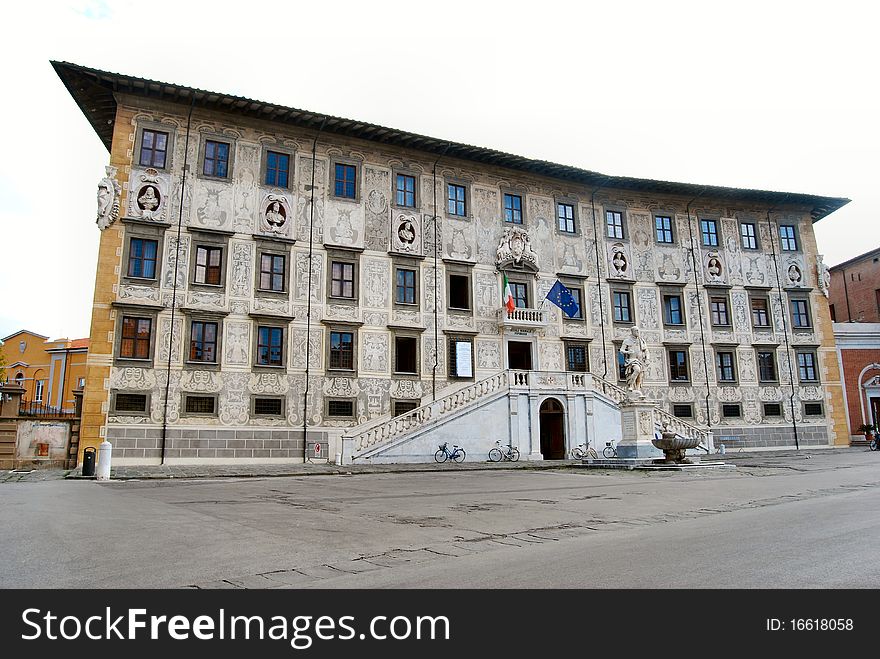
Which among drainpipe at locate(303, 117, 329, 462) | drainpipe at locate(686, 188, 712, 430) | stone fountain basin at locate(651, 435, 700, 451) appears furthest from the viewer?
drainpipe at locate(686, 188, 712, 430)

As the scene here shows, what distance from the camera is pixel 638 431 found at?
83.8 feet

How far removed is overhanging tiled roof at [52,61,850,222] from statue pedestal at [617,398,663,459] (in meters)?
14.3

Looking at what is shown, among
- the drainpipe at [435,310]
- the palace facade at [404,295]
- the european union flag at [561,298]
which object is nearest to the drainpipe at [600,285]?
the palace facade at [404,295]

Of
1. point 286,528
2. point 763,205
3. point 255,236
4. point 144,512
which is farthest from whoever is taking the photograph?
point 763,205

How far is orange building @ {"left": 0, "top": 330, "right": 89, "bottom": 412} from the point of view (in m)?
58.2

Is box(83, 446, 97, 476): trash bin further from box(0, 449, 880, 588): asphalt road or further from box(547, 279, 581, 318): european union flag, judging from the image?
box(547, 279, 581, 318): european union flag

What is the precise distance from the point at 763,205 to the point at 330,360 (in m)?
27.8

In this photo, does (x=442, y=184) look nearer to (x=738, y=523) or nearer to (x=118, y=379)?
(x=118, y=379)

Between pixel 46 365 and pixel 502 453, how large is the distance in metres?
51.6

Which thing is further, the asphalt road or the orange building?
the orange building

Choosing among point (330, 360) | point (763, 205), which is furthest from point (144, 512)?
point (763, 205)

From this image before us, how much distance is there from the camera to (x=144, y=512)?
10633 mm
